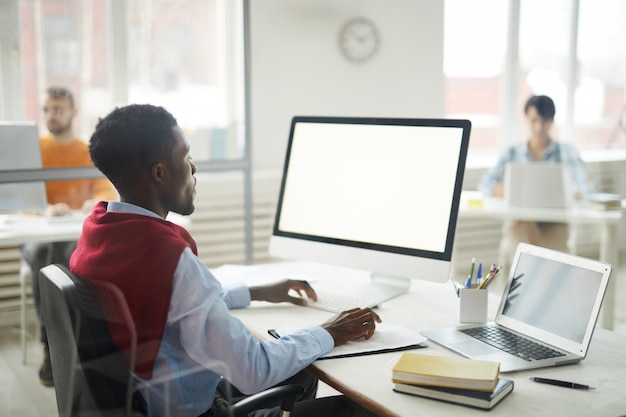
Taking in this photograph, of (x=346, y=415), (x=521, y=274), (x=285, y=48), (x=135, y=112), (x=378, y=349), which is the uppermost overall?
(x=285, y=48)

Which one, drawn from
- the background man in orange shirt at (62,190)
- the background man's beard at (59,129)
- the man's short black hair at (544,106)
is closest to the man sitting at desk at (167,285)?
the background man in orange shirt at (62,190)

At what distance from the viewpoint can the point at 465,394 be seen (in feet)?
4.09

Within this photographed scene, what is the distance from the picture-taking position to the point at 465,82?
→ 5.51m

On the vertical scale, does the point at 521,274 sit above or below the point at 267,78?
below

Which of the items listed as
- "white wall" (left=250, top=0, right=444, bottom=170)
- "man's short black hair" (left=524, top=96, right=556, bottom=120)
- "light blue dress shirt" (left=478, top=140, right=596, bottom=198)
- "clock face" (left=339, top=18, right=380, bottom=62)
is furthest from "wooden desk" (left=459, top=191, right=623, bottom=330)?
"clock face" (left=339, top=18, right=380, bottom=62)

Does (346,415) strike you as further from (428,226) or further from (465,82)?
(465,82)

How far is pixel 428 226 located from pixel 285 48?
288 cm

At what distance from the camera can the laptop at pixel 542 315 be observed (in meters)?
1.46

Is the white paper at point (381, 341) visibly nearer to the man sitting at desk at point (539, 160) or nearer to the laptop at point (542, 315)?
the laptop at point (542, 315)

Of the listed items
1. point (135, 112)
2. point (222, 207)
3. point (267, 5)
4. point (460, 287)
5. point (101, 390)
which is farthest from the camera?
point (267, 5)

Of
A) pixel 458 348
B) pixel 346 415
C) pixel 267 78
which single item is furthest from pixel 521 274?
pixel 267 78

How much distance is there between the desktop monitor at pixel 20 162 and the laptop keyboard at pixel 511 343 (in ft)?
6.37

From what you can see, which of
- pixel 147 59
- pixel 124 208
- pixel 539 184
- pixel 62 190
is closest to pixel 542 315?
pixel 124 208

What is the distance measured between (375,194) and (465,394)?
2.72 ft
